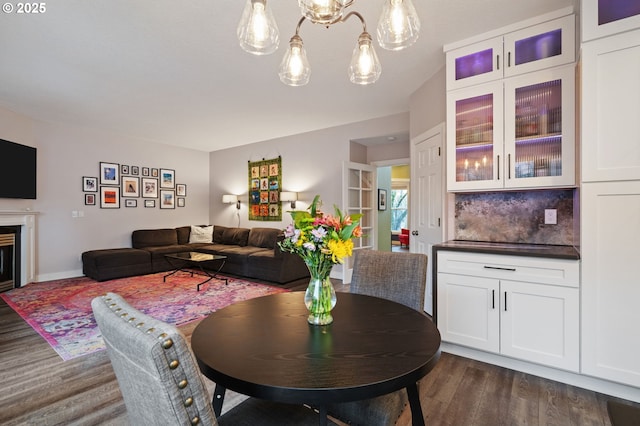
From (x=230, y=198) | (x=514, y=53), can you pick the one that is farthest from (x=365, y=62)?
(x=230, y=198)

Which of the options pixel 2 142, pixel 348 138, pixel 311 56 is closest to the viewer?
pixel 311 56

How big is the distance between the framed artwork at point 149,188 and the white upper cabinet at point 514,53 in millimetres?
5936

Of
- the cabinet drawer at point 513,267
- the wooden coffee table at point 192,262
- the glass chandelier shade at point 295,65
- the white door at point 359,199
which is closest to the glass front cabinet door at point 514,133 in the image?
the cabinet drawer at point 513,267

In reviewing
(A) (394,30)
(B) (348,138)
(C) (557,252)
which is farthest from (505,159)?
(B) (348,138)

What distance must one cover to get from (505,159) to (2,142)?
20.3ft

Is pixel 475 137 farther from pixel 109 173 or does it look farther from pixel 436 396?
pixel 109 173

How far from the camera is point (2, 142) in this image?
418 cm

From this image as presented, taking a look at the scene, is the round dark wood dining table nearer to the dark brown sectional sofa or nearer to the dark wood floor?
the dark wood floor

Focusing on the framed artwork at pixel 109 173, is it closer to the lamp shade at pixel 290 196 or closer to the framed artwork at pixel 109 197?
the framed artwork at pixel 109 197

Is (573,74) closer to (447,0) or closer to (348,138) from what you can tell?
(447,0)

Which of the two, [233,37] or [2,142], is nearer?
[233,37]

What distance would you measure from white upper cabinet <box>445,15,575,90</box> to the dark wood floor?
90.4 inches

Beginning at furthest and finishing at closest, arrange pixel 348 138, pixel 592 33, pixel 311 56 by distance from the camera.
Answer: pixel 348 138
pixel 311 56
pixel 592 33

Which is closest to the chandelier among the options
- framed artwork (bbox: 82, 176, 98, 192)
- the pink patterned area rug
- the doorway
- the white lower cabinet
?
the white lower cabinet
